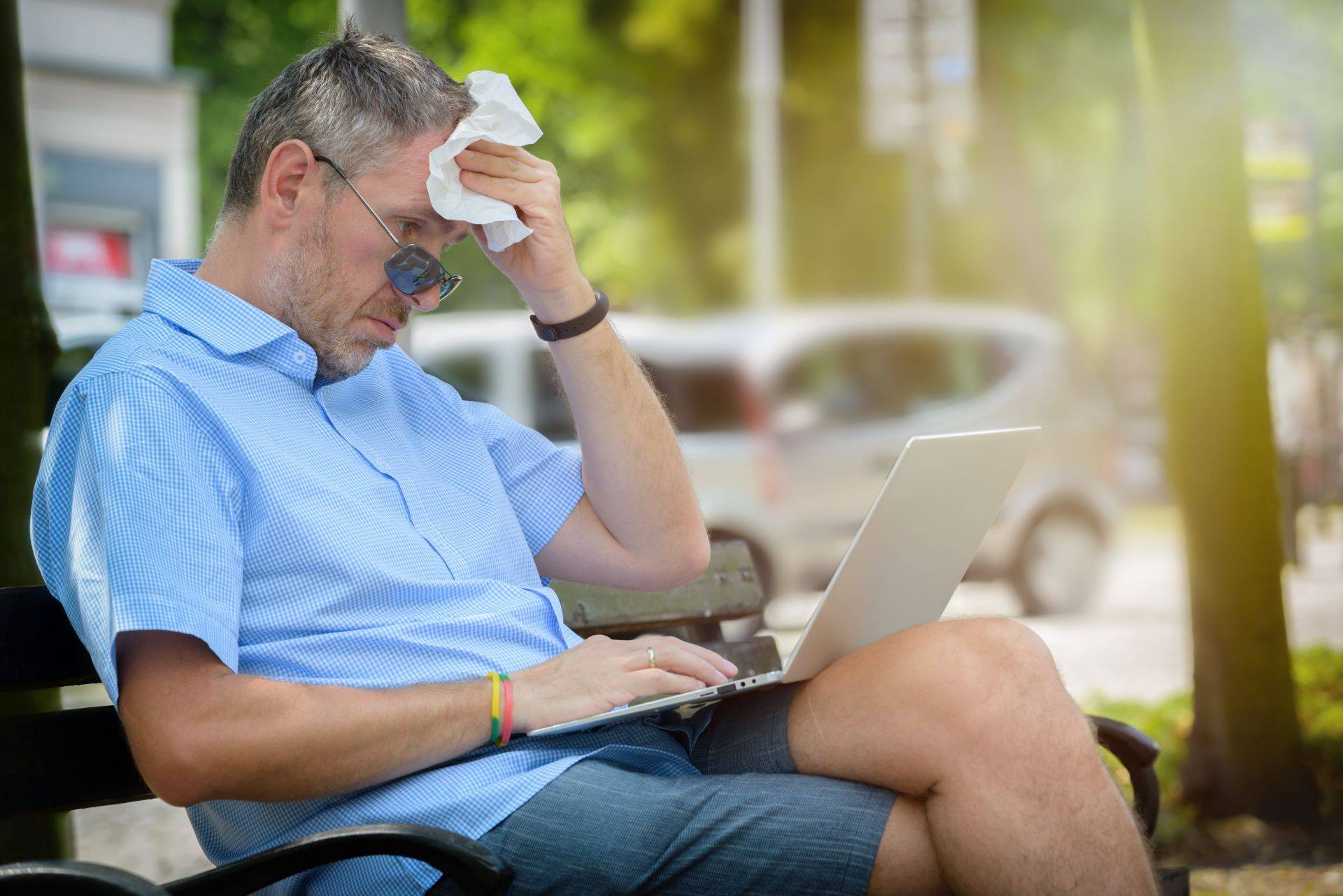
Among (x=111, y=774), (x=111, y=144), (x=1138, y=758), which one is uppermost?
(x=111, y=144)

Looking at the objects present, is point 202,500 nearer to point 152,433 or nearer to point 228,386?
point 152,433

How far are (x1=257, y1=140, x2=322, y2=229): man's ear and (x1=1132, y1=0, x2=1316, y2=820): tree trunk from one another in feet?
9.87

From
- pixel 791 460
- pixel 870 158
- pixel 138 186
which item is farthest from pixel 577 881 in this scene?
pixel 138 186

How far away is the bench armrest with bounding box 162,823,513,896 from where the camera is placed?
1669 mm

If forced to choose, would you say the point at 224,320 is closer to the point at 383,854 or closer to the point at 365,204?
the point at 365,204

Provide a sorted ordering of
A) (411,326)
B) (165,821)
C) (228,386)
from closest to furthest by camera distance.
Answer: (228,386)
(411,326)
(165,821)

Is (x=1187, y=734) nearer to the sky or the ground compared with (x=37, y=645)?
nearer to the ground

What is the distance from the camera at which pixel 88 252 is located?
19031 millimetres

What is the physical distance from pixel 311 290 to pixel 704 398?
19.3 ft

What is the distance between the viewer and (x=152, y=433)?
6.01 ft

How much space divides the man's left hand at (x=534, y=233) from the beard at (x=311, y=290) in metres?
0.23

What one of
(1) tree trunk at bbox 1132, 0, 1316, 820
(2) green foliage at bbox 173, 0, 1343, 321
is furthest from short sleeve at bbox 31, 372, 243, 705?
(2) green foliage at bbox 173, 0, 1343, 321

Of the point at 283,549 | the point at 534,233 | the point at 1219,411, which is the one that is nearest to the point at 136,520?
the point at 283,549

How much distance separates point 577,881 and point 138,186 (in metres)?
19.1
